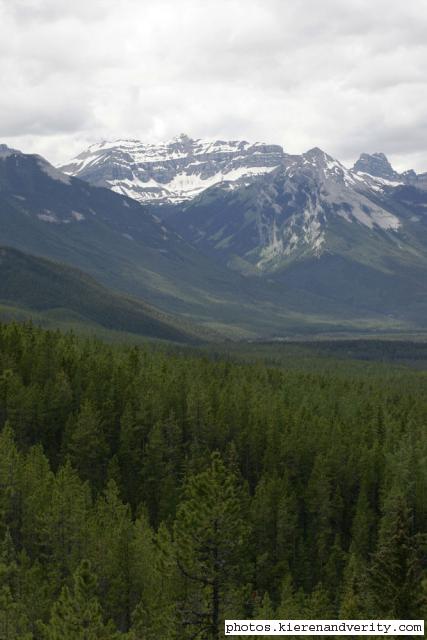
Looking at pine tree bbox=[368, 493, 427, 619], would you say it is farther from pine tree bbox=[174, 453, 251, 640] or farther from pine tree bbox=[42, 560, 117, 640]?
pine tree bbox=[42, 560, 117, 640]

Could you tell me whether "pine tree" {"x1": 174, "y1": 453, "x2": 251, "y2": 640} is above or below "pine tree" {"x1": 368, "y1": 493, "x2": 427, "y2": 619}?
above

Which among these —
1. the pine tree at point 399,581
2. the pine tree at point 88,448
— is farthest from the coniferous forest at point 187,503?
the pine tree at point 88,448

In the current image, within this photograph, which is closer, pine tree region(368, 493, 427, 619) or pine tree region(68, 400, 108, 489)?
pine tree region(368, 493, 427, 619)

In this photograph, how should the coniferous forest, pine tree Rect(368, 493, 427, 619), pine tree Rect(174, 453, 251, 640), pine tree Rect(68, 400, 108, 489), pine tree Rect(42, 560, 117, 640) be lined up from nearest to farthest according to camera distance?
pine tree Rect(174, 453, 251, 640) → pine tree Rect(42, 560, 117, 640) → the coniferous forest → pine tree Rect(368, 493, 427, 619) → pine tree Rect(68, 400, 108, 489)

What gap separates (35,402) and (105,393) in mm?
14140

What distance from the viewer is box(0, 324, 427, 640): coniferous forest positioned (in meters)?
57.2

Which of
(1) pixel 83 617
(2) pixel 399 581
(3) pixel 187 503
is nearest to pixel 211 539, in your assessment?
(3) pixel 187 503

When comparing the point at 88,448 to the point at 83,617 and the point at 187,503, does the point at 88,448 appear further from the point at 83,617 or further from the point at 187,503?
the point at 187,503

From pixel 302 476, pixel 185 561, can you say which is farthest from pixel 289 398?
pixel 185 561

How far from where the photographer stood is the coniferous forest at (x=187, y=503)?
188ft

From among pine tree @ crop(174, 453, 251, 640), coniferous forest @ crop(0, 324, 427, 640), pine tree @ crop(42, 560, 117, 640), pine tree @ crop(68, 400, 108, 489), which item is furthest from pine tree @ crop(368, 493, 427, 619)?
pine tree @ crop(68, 400, 108, 489)

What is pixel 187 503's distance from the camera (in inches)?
2127

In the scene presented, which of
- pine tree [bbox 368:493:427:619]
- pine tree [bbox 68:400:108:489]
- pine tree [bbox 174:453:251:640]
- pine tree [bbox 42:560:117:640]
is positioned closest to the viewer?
pine tree [bbox 174:453:251:640]

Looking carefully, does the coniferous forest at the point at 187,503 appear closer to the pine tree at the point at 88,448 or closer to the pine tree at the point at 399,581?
the pine tree at the point at 399,581
